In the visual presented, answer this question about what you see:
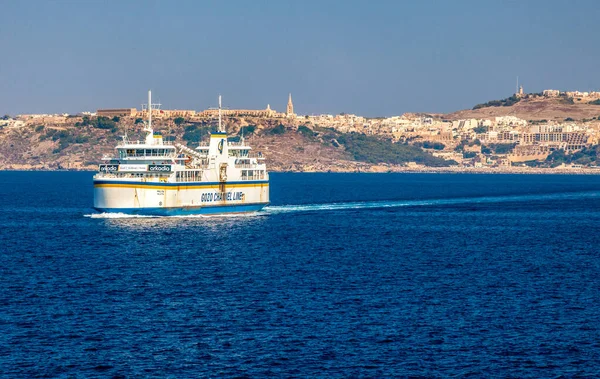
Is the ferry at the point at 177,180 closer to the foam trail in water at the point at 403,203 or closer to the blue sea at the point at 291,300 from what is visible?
the blue sea at the point at 291,300

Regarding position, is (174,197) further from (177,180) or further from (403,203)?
(403,203)

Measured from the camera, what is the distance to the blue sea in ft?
132

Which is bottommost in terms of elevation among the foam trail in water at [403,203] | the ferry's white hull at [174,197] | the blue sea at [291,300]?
the blue sea at [291,300]

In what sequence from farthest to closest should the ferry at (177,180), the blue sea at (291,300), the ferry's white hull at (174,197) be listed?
the ferry at (177,180) < the ferry's white hull at (174,197) < the blue sea at (291,300)

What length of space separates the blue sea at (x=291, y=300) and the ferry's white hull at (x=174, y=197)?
4.24 feet

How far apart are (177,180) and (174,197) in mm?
1593

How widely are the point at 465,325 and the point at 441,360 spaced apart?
633 centimetres

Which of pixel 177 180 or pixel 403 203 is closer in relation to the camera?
pixel 177 180

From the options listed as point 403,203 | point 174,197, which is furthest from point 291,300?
point 403,203

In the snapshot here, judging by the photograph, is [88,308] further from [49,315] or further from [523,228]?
[523,228]

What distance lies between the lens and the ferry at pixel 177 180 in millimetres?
90188

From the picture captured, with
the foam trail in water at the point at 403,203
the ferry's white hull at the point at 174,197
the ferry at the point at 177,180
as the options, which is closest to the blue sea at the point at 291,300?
the ferry's white hull at the point at 174,197

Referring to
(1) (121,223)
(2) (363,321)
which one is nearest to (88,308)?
(2) (363,321)

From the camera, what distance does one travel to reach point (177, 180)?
9300 cm
